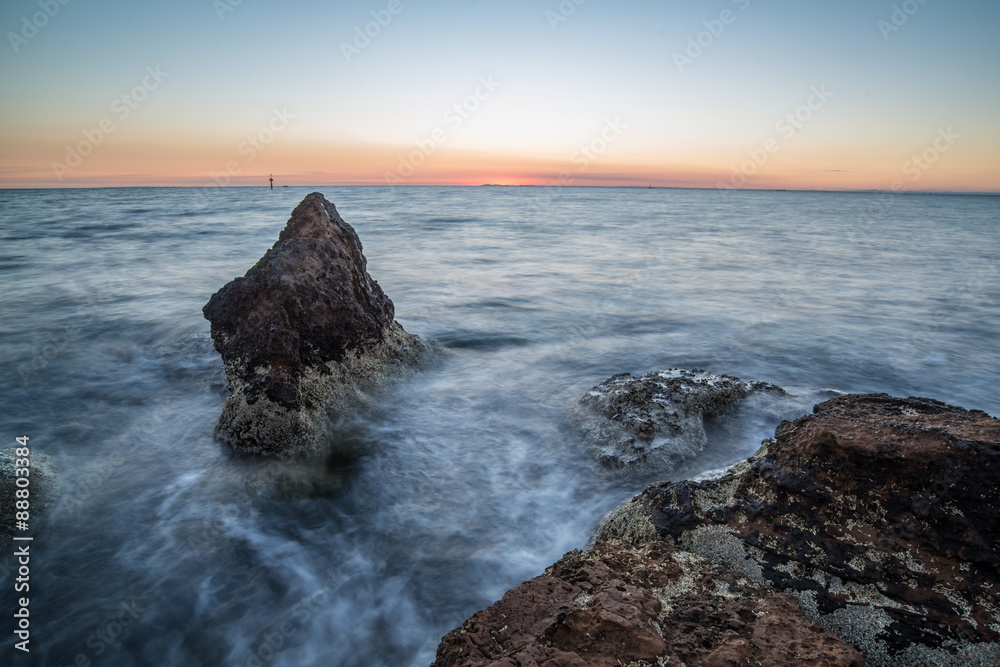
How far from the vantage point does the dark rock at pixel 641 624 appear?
6.54ft

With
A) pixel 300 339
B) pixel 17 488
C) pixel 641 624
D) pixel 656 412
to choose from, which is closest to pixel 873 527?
pixel 641 624

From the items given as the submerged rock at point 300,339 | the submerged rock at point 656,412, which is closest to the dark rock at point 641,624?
the submerged rock at point 656,412

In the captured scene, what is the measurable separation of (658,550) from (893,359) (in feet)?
24.6

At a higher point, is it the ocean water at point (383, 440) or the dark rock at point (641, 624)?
the dark rock at point (641, 624)

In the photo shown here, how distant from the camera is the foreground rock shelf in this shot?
6.87 feet

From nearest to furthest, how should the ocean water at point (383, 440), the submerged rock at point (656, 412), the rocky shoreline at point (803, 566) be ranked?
the rocky shoreline at point (803, 566), the ocean water at point (383, 440), the submerged rock at point (656, 412)

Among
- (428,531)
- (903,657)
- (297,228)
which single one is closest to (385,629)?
(428,531)

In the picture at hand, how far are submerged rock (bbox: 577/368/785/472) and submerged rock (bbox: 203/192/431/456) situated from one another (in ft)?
8.24

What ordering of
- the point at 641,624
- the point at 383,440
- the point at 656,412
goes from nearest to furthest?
the point at 641,624 < the point at 656,412 < the point at 383,440

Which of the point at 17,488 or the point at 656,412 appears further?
the point at 656,412

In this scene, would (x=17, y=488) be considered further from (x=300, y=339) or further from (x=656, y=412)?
(x=656, y=412)

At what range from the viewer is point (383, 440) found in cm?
534

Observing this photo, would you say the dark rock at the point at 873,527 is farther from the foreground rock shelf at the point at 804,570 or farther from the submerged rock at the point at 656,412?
the submerged rock at the point at 656,412

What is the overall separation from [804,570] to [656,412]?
2.63m
